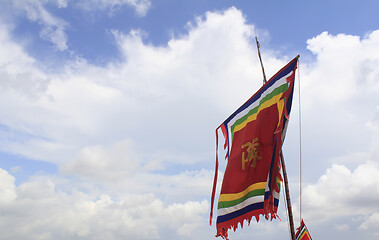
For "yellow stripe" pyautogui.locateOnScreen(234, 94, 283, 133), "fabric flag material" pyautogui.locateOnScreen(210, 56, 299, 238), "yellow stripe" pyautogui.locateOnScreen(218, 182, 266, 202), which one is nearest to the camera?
Result: "fabric flag material" pyautogui.locateOnScreen(210, 56, 299, 238)

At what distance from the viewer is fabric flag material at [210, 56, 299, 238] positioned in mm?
11938

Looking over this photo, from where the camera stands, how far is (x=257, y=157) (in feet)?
43.8

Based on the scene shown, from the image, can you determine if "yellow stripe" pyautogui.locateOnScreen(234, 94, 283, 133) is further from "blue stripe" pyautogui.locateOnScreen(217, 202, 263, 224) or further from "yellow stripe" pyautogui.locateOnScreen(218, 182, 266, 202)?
"blue stripe" pyautogui.locateOnScreen(217, 202, 263, 224)

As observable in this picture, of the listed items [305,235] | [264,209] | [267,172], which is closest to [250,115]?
[267,172]

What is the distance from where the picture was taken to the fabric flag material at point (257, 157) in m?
11.9

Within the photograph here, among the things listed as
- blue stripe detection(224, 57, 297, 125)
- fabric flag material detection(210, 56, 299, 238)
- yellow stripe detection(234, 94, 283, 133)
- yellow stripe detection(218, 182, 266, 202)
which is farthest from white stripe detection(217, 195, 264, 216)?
blue stripe detection(224, 57, 297, 125)

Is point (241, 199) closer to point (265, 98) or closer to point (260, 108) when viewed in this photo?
point (260, 108)

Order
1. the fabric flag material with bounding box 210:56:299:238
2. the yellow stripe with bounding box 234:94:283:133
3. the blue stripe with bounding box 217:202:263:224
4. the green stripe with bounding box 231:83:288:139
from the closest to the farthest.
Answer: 1. the fabric flag material with bounding box 210:56:299:238
2. the blue stripe with bounding box 217:202:263:224
3. the green stripe with bounding box 231:83:288:139
4. the yellow stripe with bounding box 234:94:283:133

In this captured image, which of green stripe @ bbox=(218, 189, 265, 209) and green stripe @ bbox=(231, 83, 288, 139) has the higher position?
green stripe @ bbox=(231, 83, 288, 139)

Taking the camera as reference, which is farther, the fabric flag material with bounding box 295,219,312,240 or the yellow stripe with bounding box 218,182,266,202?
the fabric flag material with bounding box 295,219,312,240

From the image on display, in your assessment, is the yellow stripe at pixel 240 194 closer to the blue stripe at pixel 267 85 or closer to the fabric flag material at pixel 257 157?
the fabric flag material at pixel 257 157

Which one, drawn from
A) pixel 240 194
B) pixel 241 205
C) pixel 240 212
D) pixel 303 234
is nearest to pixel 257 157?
pixel 240 194

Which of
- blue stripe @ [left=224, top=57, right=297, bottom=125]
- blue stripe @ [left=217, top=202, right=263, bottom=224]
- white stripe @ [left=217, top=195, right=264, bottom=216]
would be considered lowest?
blue stripe @ [left=217, top=202, right=263, bottom=224]

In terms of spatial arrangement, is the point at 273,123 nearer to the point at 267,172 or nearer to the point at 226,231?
the point at 267,172
